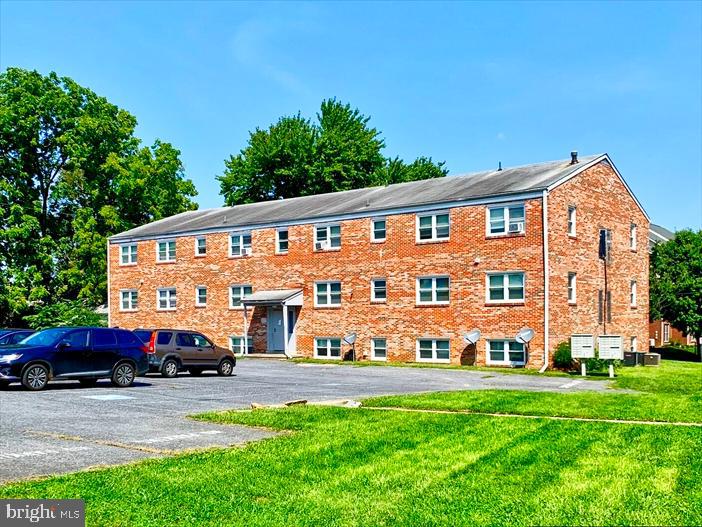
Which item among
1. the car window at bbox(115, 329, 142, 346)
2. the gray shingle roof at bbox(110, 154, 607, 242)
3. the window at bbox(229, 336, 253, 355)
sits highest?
the gray shingle roof at bbox(110, 154, 607, 242)

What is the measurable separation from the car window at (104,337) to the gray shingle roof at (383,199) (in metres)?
18.0

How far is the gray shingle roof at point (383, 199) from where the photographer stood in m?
36.6

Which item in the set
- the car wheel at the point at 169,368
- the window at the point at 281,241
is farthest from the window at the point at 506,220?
the car wheel at the point at 169,368

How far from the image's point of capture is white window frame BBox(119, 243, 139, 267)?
51562mm

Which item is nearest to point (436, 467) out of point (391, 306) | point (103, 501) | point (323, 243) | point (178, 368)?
point (103, 501)

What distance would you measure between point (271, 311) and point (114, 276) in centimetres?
1425

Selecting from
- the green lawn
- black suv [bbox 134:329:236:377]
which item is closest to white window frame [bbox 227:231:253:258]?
black suv [bbox 134:329:236:377]

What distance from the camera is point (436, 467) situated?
9984 millimetres

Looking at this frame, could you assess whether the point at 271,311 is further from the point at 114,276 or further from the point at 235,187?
the point at 235,187

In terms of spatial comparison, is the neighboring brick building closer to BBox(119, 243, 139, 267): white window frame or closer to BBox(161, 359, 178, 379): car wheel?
BBox(119, 243, 139, 267): white window frame

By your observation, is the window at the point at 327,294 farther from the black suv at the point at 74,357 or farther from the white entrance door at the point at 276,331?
the black suv at the point at 74,357

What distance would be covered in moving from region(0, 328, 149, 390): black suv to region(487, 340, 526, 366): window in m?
16.4

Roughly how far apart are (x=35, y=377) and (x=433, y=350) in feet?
64.5

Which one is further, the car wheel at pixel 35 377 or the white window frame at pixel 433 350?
the white window frame at pixel 433 350
